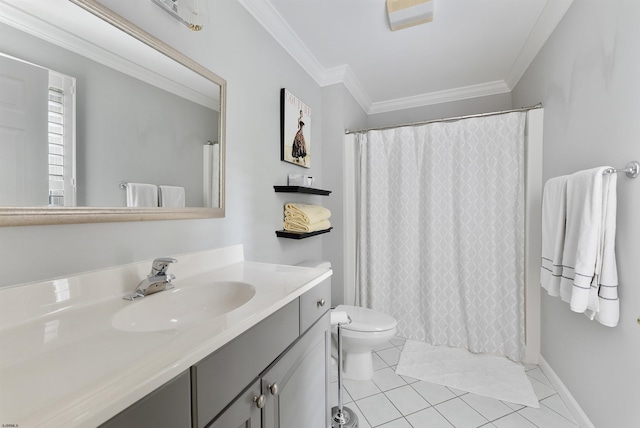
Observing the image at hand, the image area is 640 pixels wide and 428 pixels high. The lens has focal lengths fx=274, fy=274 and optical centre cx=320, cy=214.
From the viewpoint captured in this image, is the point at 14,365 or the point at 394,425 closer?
the point at 14,365

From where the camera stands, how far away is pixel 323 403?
115 centimetres

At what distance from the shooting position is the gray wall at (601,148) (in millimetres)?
1084

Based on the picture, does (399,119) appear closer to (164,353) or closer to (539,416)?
(539,416)

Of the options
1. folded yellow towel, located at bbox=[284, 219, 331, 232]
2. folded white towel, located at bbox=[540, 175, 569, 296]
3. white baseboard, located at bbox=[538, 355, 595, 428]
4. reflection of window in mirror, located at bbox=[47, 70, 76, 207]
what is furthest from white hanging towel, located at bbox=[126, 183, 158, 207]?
white baseboard, located at bbox=[538, 355, 595, 428]

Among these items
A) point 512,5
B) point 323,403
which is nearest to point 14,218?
point 323,403

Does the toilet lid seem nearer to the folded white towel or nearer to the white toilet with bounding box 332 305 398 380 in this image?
the white toilet with bounding box 332 305 398 380

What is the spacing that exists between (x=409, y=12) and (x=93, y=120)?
172 cm

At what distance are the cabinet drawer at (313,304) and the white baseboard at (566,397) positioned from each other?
1448mm

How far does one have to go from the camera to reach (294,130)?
191cm

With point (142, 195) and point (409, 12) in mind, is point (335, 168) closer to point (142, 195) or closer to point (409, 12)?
point (409, 12)

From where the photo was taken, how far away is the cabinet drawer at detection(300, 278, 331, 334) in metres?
0.99

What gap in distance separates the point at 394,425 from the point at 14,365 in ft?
5.16

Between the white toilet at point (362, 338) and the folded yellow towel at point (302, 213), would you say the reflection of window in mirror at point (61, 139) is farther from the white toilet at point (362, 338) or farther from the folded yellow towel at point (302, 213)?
the white toilet at point (362, 338)

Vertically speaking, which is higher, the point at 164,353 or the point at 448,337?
the point at 164,353
